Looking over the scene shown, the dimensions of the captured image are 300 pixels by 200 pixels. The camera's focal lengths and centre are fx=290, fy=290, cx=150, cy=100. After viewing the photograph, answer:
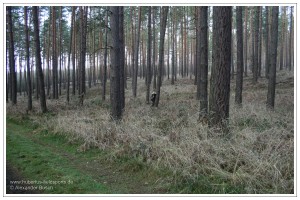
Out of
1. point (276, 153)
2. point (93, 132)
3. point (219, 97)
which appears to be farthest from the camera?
point (93, 132)

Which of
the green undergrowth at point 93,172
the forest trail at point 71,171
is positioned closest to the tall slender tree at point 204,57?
the green undergrowth at point 93,172

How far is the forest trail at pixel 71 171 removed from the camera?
19.2ft

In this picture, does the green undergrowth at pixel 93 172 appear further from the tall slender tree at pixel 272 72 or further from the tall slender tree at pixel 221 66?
the tall slender tree at pixel 272 72

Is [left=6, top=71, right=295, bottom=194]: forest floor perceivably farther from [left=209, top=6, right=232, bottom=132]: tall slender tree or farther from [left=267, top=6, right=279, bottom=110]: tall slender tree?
[left=267, top=6, right=279, bottom=110]: tall slender tree

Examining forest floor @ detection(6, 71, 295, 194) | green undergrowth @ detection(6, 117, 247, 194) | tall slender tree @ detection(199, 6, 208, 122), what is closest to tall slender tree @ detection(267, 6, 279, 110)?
forest floor @ detection(6, 71, 295, 194)

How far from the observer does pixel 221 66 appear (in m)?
7.08

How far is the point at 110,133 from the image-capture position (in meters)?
8.77

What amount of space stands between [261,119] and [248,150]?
11.3ft

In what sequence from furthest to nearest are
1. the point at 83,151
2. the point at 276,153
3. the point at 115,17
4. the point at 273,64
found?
the point at 273,64 → the point at 115,17 → the point at 83,151 → the point at 276,153

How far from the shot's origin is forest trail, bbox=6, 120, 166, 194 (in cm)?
587

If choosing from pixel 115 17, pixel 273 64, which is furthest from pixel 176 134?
pixel 273 64

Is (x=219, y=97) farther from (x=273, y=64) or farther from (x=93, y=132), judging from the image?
(x=273, y=64)

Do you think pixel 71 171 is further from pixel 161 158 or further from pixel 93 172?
pixel 161 158

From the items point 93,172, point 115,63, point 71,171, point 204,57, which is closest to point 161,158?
point 93,172
